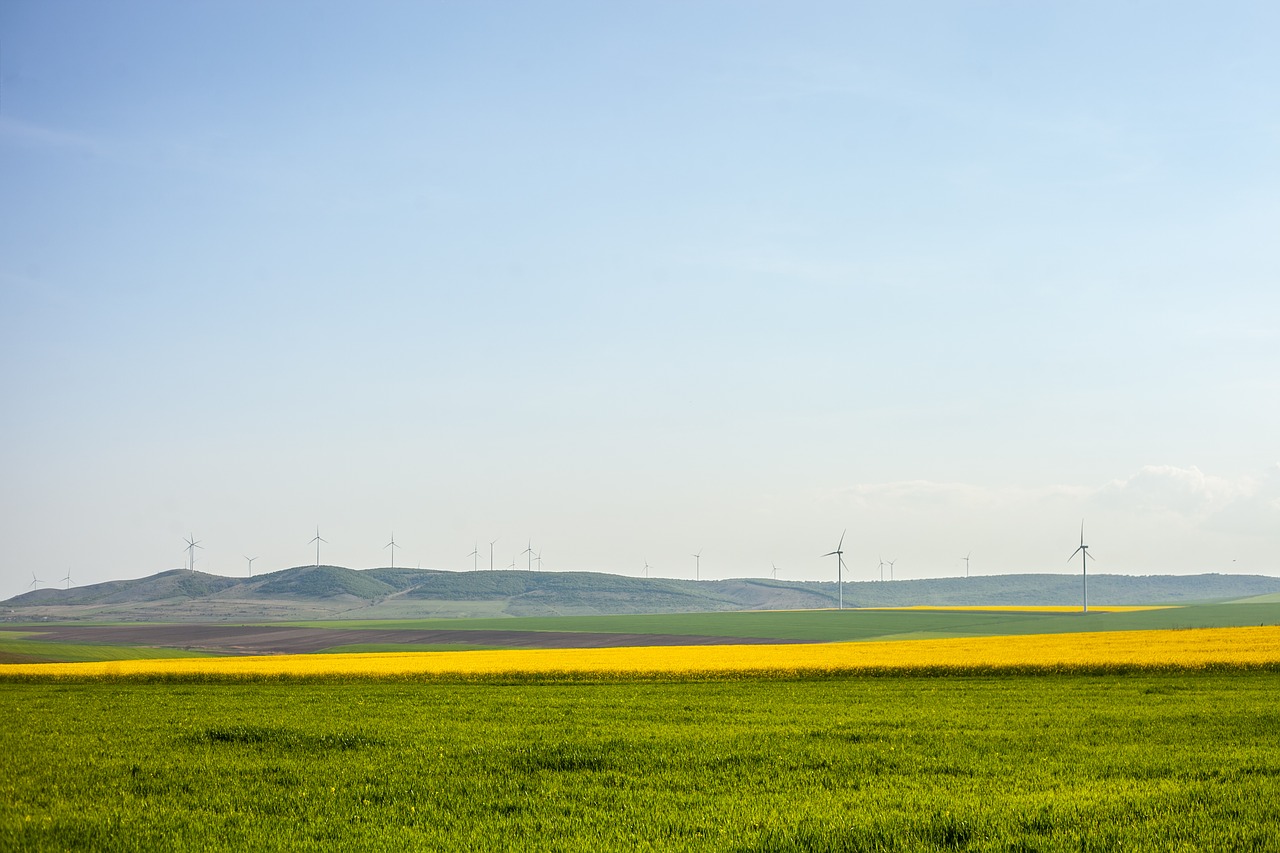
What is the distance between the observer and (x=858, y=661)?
48031 millimetres

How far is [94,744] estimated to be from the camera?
22.9m

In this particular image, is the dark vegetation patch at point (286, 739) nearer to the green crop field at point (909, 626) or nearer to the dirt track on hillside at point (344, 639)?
the dirt track on hillside at point (344, 639)

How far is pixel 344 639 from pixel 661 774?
119494mm

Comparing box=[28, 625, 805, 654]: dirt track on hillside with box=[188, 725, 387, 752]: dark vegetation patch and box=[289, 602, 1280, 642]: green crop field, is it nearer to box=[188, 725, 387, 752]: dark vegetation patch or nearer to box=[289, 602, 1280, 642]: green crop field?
box=[289, 602, 1280, 642]: green crop field

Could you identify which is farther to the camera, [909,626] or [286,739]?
[909,626]

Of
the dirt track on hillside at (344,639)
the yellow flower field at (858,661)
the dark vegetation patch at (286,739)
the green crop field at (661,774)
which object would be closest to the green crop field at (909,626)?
the dirt track on hillside at (344,639)

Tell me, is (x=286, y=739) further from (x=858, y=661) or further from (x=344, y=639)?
(x=344, y=639)

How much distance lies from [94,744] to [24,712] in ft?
35.2

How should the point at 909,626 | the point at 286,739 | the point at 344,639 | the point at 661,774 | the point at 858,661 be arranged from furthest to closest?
the point at 344,639, the point at 909,626, the point at 858,661, the point at 286,739, the point at 661,774

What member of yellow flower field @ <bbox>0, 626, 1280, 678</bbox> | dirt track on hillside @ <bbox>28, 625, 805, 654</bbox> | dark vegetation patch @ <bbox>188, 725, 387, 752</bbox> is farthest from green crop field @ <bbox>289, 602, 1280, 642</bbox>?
dark vegetation patch @ <bbox>188, 725, 387, 752</bbox>

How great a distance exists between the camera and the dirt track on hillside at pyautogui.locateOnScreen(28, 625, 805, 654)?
112 m

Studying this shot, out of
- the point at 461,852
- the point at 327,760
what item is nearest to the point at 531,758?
the point at 327,760

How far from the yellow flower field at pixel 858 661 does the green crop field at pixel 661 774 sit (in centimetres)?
1238

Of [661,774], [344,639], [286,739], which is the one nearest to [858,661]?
[286,739]
